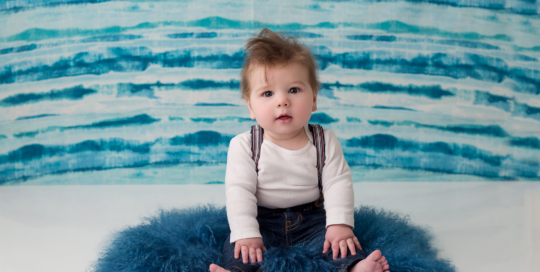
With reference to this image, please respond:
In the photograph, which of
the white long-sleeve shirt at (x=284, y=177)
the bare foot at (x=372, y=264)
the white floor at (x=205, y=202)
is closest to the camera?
the bare foot at (x=372, y=264)

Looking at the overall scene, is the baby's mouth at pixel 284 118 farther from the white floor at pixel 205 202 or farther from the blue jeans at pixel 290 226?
→ the white floor at pixel 205 202

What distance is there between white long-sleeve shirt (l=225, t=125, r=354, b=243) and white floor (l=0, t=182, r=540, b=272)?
43 cm

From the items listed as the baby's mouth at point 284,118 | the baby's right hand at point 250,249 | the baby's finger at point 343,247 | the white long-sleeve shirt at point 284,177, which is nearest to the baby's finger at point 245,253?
the baby's right hand at point 250,249

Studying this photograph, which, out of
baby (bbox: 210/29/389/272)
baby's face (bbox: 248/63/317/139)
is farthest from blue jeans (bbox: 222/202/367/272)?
baby's face (bbox: 248/63/317/139)

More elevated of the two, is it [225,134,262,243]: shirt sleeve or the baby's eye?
the baby's eye

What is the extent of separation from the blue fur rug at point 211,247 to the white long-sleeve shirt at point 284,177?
140mm

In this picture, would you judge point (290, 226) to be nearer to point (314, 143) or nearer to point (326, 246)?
point (326, 246)

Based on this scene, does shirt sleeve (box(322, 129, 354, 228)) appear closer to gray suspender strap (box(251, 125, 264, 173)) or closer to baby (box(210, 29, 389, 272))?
baby (box(210, 29, 389, 272))

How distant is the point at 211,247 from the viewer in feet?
4.08

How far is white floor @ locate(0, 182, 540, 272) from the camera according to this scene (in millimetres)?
1395

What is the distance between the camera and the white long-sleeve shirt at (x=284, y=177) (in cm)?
124

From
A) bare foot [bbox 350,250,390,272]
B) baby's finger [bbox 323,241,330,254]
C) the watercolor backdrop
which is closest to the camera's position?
bare foot [bbox 350,250,390,272]

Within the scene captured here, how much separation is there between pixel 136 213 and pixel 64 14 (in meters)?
1.06

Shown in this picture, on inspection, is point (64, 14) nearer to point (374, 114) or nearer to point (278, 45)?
point (278, 45)
